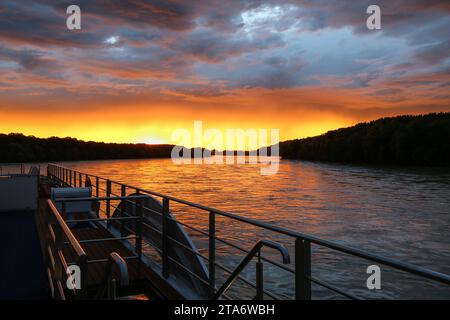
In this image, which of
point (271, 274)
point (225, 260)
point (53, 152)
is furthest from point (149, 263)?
point (53, 152)

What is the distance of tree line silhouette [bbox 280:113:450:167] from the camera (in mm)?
87812

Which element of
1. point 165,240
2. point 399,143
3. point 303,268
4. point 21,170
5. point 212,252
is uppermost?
point 399,143

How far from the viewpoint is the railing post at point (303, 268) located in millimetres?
3109

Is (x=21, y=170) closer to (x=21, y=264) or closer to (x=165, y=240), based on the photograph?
(x=21, y=264)

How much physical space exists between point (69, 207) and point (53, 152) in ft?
521

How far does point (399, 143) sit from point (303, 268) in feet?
320

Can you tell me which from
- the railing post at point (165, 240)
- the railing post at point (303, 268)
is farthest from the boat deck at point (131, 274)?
the railing post at point (303, 268)

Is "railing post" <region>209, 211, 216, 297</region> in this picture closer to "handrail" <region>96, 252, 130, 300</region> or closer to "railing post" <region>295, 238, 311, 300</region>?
"railing post" <region>295, 238, 311, 300</region>

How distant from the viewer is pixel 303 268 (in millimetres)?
3188

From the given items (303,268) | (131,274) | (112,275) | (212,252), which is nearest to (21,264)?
(131,274)

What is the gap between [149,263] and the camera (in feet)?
21.5

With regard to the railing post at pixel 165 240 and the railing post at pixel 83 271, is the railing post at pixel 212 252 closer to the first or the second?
the railing post at pixel 165 240

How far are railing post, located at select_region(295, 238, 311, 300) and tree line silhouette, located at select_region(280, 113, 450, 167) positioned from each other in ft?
308

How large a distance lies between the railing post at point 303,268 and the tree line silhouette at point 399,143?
93775 millimetres
